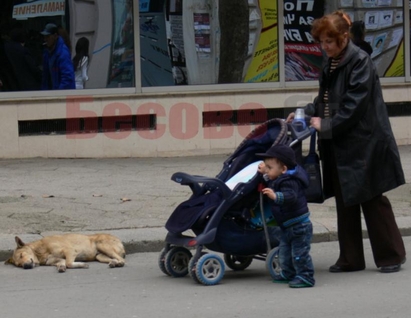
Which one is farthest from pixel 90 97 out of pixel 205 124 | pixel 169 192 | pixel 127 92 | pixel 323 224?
pixel 323 224

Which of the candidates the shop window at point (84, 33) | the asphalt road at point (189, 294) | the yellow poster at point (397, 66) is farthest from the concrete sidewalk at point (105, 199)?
the yellow poster at point (397, 66)

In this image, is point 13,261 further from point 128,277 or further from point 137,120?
point 137,120

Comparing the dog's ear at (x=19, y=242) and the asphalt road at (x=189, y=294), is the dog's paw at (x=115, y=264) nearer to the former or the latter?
the asphalt road at (x=189, y=294)

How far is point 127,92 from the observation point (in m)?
13.2

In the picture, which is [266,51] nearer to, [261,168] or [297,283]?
[261,168]

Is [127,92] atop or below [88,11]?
below

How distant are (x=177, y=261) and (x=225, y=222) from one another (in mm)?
548

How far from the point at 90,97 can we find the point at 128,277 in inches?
231

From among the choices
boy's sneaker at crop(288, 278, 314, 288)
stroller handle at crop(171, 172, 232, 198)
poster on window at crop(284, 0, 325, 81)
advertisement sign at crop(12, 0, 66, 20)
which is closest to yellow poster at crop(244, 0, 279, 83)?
poster on window at crop(284, 0, 325, 81)

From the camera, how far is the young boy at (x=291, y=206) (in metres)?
6.79

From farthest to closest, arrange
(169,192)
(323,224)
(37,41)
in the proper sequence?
(37,41), (169,192), (323,224)

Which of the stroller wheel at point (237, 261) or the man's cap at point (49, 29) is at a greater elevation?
the man's cap at point (49, 29)

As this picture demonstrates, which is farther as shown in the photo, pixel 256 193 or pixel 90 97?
pixel 90 97

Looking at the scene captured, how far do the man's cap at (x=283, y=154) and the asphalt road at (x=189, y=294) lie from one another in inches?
35.3
